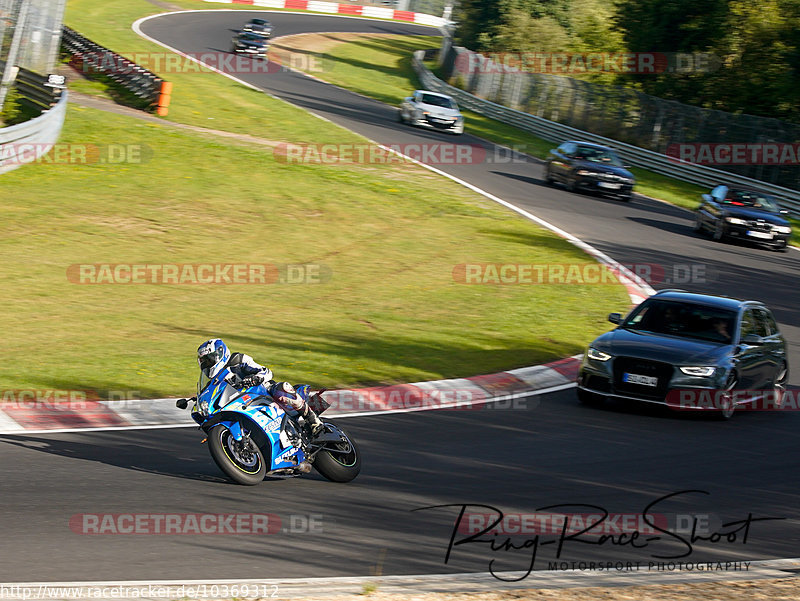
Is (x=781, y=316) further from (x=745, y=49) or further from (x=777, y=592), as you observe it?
(x=745, y=49)

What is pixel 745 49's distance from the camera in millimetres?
44344

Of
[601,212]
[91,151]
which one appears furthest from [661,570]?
[91,151]

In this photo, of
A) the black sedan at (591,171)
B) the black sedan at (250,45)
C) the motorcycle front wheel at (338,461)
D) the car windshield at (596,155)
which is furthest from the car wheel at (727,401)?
the black sedan at (250,45)

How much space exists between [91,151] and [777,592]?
81.8 feet

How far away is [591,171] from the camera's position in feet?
101

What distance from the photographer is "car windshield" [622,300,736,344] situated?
1293cm

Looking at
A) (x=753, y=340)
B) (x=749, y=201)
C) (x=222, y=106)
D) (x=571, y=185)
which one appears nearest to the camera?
(x=753, y=340)

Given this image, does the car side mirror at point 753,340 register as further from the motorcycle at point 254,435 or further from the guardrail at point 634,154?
the guardrail at point 634,154

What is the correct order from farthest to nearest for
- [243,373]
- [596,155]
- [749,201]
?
1. [596,155]
2. [749,201]
3. [243,373]

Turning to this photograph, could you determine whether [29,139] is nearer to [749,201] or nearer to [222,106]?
[222,106]

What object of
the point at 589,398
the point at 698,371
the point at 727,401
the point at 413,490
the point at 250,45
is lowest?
the point at 589,398

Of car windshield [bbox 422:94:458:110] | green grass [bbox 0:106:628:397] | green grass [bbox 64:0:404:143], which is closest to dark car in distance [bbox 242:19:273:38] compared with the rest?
green grass [bbox 64:0:404:143]

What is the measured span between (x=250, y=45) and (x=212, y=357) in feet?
167

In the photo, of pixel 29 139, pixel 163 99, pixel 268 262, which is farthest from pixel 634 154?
pixel 29 139
